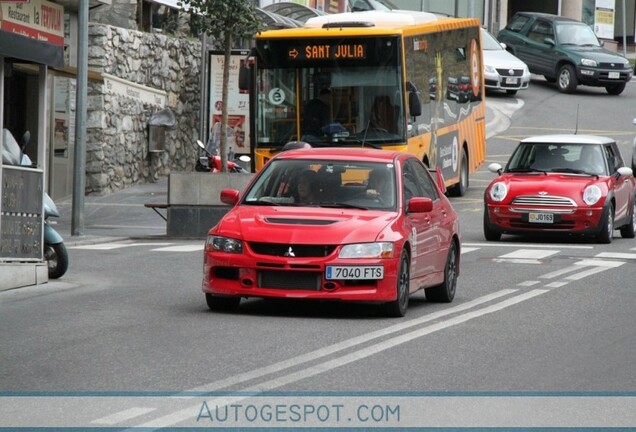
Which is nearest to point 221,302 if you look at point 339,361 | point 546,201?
point 339,361

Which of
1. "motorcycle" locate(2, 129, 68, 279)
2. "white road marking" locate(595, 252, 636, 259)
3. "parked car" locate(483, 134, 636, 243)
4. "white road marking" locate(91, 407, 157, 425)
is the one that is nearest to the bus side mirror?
"parked car" locate(483, 134, 636, 243)

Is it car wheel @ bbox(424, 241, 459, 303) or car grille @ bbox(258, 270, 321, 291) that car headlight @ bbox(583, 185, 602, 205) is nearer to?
car wheel @ bbox(424, 241, 459, 303)

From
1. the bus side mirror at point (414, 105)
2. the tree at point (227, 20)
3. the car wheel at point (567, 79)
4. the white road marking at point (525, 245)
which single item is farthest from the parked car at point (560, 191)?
the car wheel at point (567, 79)

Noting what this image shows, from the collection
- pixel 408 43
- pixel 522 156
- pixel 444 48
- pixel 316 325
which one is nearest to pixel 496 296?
pixel 316 325

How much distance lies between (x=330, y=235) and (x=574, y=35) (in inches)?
1527

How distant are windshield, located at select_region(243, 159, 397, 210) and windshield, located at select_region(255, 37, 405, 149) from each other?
1224 centimetres

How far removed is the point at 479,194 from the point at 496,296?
63.7 feet

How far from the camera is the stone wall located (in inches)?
1283

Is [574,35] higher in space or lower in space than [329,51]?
higher

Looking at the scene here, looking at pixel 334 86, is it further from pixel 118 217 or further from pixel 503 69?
pixel 503 69

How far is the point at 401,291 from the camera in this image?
535 inches

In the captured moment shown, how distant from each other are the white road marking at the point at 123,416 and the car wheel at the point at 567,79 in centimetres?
4304

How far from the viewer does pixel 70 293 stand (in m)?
15.8

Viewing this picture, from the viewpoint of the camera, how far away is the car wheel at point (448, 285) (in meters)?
15.2
